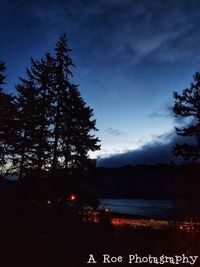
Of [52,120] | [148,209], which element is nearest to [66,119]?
[52,120]

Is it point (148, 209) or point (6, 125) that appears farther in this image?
point (148, 209)

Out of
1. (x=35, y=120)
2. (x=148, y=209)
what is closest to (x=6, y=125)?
(x=35, y=120)

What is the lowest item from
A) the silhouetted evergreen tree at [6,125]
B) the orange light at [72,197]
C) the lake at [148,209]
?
the lake at [148,209]

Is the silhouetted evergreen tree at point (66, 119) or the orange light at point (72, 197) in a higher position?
the silhouetted evergreen tree at point (66, 119)

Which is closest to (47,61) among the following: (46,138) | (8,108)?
(8,108)

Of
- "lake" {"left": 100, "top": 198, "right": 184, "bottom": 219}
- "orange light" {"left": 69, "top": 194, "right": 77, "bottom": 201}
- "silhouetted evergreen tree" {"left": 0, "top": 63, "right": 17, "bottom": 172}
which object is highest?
"silhouetted evergreen tree" {"left": 0, "top": 63, "right": 17, "bottom": 172}

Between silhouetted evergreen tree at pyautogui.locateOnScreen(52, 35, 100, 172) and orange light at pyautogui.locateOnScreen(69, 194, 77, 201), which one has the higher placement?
silhouetted evergreen tree at pyautogui.locateOnScreen(52, 35, 100, 172)

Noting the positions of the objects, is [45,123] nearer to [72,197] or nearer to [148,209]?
[72,197]

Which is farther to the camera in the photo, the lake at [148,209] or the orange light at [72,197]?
the lake at [148,209]

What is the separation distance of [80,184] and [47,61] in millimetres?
12613

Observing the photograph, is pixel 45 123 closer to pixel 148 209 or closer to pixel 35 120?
pixel 35 120

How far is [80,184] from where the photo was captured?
2869cm

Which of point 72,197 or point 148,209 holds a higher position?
point 72,197

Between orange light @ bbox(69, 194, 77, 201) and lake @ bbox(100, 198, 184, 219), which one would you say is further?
lake @ bbox(100, 198, 184, 219)
